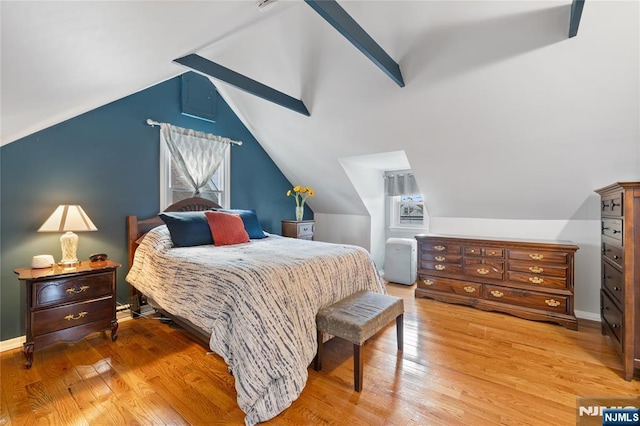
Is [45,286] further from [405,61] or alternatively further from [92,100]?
[405,61]

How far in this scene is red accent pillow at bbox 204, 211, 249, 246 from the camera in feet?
9.46

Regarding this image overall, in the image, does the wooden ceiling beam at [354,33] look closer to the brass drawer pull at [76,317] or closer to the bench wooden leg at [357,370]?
the bench wooden leg at [357,370]

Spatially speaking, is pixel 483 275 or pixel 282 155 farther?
pixel 282 155

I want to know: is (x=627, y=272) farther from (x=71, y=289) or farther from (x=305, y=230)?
(x=71, y=289)

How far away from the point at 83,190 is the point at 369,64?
9.72 feet

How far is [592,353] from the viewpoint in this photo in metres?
2.23

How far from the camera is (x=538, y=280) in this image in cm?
291

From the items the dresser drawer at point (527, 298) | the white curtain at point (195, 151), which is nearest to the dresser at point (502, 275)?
the dresser drawer at point (527, 298)


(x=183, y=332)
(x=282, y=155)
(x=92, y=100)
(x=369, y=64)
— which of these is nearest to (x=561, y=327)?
(x=369, y=64)

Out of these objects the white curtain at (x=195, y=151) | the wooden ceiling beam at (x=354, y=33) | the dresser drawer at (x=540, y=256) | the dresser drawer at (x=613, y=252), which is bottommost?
the dresser drawer at (x=540, y=256)

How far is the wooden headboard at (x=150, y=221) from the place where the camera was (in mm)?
2967

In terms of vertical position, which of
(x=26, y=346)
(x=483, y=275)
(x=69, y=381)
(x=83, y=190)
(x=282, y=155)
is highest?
(x=282, y=155)

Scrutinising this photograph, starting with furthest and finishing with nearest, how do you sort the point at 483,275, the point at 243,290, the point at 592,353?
the point at 483,275, the point at 592,353, the point at 243,290

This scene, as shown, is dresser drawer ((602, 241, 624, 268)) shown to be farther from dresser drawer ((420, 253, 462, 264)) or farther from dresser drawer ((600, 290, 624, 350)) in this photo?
dresser drawer ((420, 253, 462, 264))
